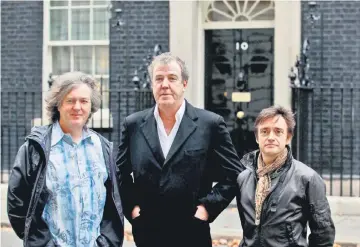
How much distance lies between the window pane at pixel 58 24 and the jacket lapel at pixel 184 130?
7.64 m

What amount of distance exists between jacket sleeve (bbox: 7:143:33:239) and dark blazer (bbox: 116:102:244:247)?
70 cm

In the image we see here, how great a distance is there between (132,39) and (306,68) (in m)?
2.84

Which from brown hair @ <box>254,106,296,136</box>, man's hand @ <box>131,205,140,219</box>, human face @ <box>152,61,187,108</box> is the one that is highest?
human face @ <box>152,61,187,108</box>

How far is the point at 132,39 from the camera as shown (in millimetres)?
11094

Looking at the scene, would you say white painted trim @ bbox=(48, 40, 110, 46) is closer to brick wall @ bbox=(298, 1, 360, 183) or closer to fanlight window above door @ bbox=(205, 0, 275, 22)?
fanlight window above door @ bbox=(205, 0, 275, 22)

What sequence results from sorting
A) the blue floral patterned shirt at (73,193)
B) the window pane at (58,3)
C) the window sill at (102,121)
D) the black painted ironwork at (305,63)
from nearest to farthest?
1. the blue floral patterned shirt at (73,193)
2. the black painted ironwork at (305,63)
3. the window sill at (102,121)
4. the window pane at (58,3)

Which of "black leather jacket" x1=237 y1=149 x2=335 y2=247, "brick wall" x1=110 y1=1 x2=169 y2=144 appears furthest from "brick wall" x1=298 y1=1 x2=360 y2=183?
"black leather jacket" x1=237 y1=149 x2=335 y2=247

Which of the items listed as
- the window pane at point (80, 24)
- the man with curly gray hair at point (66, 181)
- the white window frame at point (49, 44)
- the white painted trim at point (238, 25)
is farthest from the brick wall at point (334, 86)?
the man with curly gray hair at point (66, 181)

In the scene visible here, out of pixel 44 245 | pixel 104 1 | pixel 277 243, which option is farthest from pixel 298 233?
pixel 104 1

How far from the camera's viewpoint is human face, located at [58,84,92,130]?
13.1 feet

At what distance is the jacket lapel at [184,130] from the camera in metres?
Answer: 4.22

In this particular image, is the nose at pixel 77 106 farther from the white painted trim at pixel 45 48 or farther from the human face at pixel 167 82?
the white painted trim at pixel 45 48

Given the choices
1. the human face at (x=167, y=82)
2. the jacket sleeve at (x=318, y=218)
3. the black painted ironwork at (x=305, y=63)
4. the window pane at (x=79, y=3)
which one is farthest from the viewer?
the window pane at (x=79, y=3)

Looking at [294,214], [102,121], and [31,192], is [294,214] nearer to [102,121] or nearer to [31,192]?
[31,192]
